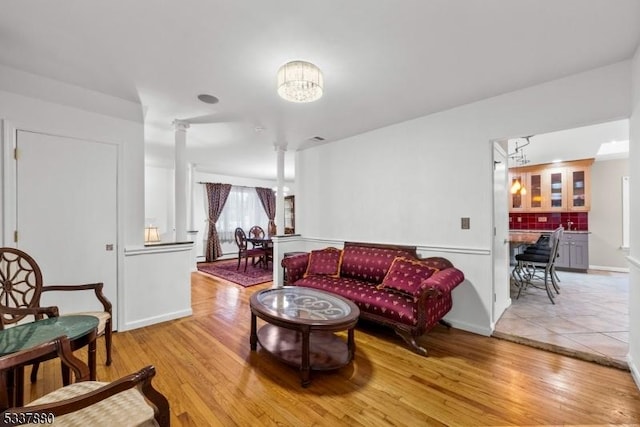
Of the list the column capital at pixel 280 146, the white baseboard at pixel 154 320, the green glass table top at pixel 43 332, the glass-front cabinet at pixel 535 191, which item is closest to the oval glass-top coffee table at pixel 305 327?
the green glass table top at pixel 43 332

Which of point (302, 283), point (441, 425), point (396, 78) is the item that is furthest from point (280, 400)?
point (396, 78)

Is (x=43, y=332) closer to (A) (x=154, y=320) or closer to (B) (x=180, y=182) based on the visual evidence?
(A) (x=154, y=320)

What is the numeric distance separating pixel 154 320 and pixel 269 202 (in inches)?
225

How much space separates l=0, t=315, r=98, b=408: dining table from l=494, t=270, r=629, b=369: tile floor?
3.45m

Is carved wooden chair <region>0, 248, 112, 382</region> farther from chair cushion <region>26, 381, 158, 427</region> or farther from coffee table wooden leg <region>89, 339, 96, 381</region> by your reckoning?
chair cushion <region>26, 381, 158, 427</region>

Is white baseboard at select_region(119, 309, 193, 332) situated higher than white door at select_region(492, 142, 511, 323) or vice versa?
white door at select_region(492, 142, 511, 323)

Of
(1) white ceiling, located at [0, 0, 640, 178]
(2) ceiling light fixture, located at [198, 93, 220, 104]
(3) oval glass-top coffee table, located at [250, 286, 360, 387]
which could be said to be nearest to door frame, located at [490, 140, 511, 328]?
(1) white ceiling, located at [0, 0, 640, 178]

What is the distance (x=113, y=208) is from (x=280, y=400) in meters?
2.61

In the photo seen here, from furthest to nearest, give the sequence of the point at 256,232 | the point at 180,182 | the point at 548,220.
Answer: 1. the point at 256,232
2. the point at 548,220
3. the point at 180,182

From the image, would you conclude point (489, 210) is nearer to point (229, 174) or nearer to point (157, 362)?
point (157, 362)

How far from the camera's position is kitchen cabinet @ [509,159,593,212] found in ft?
18.8

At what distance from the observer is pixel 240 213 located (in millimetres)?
7980

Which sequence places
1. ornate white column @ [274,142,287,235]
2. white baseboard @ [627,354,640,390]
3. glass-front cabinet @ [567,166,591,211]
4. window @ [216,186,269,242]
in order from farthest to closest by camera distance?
window @ [216,186,269,242], glass-front cabinet @ [567,166,591,211], ornate white column @ [274,142,287,235], white baseboard @ [627,354,640,390]

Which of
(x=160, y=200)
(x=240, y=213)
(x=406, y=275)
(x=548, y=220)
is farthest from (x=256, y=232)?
(x=548, y=220)
